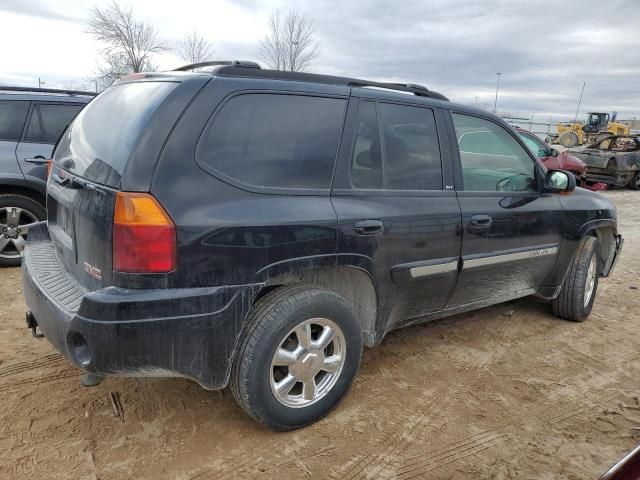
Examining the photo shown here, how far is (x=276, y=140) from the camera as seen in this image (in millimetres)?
2557

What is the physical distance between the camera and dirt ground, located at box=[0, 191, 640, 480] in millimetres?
2498

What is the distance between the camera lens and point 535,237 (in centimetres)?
384

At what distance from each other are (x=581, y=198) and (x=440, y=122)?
1743 mm

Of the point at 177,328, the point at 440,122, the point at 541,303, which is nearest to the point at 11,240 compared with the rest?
the point at 177,328

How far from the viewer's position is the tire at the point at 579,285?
4.39 meters

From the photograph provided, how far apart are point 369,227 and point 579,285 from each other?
102 inches

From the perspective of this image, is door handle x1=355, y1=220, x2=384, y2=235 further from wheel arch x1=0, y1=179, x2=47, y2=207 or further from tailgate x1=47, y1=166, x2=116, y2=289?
wheel arch x1=0, y1=179, x2=47, y2=207

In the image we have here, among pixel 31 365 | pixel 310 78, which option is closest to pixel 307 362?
pixel 310 78

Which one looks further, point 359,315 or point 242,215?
point 359,315

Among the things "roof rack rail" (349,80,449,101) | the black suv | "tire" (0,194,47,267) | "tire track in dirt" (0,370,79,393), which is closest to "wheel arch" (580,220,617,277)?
the black suv

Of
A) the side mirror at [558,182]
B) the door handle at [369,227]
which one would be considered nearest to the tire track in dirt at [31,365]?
the door handle at [369,227]

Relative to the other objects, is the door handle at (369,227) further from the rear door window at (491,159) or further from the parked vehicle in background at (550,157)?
the parked vehicle in background at (550,157)

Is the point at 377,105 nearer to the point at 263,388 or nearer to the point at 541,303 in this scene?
the point at 263,388

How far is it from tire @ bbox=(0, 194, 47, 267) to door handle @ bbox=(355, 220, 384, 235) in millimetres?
4093
